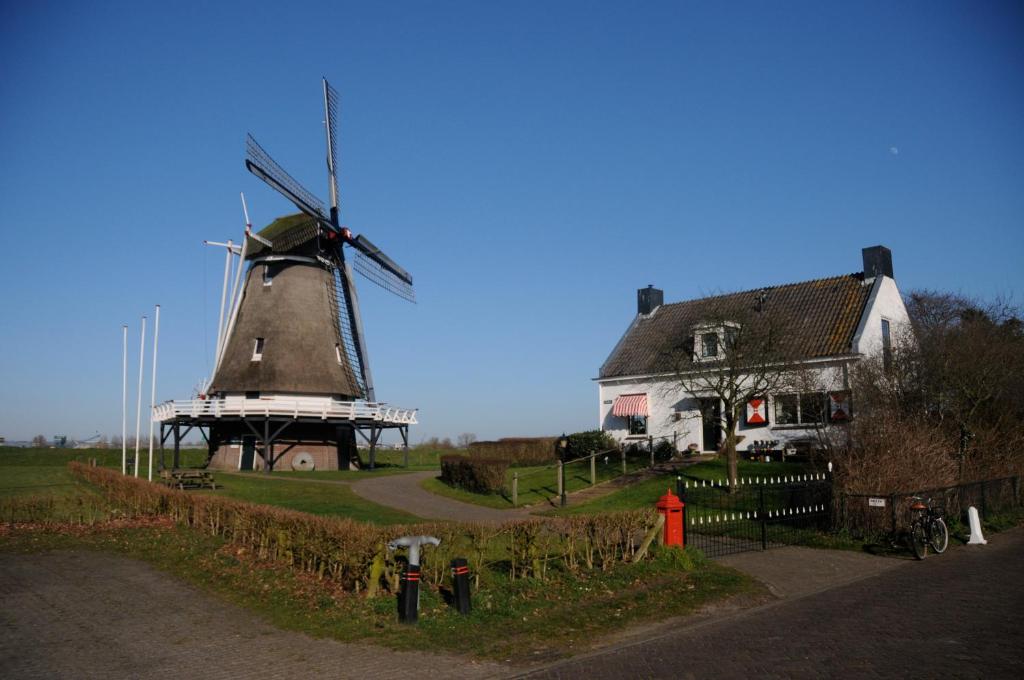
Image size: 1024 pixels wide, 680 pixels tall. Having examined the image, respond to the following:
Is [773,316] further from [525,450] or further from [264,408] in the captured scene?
[264,408]

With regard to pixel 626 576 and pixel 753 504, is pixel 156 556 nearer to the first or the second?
pixel 626 576

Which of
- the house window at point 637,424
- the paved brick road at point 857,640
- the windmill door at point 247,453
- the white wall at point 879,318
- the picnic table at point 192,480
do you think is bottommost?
the paved brick road at point 857,640

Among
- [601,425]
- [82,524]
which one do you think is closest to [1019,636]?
[82,524]

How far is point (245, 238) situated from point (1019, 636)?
38.5m

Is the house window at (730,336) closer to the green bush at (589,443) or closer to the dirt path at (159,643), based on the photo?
the green bush at (589,443)

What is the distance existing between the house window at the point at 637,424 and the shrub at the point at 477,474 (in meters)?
9.58

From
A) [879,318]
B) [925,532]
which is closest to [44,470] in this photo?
[925,532]

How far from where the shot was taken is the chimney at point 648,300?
136 feet

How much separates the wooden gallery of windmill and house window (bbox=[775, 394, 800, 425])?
1969cm

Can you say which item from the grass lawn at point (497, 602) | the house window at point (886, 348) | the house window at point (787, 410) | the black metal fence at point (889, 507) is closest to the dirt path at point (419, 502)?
the grass lawn at point (497, 602)

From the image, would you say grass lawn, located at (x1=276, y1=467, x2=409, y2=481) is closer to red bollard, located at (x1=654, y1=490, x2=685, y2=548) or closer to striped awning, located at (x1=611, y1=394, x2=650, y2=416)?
striped awning, located at (x1=611, y1=394, x2=650, y2=416)

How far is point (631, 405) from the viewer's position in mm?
36594

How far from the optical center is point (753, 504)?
21953 millimetres

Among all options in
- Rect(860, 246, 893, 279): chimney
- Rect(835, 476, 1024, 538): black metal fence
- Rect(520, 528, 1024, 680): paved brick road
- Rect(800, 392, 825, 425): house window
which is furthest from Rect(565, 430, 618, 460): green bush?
Rect(520, 528, 1024, 680): paved brick road
